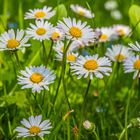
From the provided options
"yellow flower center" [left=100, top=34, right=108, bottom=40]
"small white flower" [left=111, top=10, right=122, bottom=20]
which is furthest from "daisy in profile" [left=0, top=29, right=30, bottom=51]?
"small white flower" [left=111, top=10, right=122, bottom=20]

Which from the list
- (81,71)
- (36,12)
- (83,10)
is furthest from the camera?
(83,10)

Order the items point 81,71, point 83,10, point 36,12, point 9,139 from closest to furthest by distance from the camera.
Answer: point 81,71, point 9,139, point 36,12, point 83,10

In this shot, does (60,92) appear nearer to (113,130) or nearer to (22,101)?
(113,130)

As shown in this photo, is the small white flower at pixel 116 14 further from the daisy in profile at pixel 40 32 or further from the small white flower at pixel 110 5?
the daisy in profile at pixel 40 32

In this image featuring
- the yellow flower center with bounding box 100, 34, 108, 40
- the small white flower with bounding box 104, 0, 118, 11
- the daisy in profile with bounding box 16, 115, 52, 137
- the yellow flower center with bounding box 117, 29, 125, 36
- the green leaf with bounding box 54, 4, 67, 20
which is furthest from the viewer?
the small white flower with bounding box 104, 0, 118, 11

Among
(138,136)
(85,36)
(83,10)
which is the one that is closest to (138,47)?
(85,36)

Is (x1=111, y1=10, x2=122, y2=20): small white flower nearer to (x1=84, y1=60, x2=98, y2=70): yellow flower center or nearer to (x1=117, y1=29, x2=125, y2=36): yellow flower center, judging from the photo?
(x1=117, y1=29, x2=125, y2=36): yellow flower center

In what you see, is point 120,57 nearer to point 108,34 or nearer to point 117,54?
point 117,54
